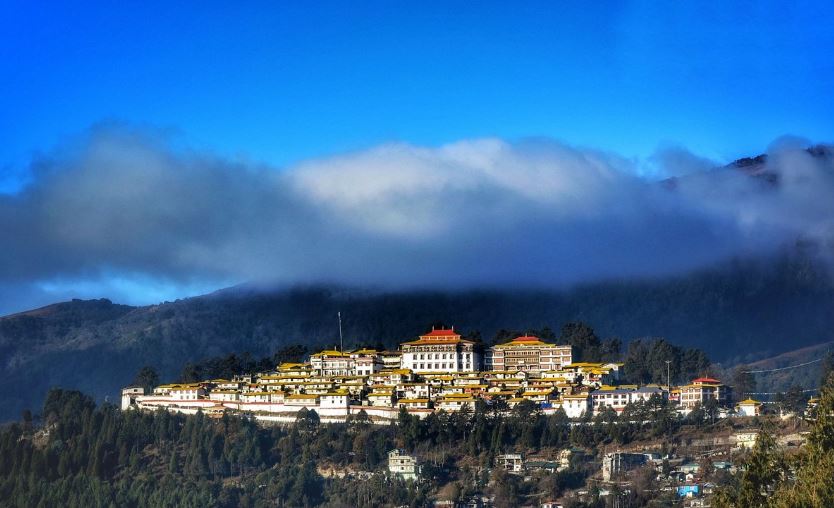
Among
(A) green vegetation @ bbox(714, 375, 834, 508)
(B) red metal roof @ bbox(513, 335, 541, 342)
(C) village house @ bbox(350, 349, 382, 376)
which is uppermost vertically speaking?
(B) red metal roof @ bbox(513, 335, 541, 342)

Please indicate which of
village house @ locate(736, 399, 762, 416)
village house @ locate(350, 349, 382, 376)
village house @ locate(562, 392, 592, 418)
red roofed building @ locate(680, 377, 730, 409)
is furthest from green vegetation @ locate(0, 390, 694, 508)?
village house @ locate(350, 349, 382, 376)

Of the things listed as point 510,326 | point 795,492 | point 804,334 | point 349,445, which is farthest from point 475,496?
point 804,334

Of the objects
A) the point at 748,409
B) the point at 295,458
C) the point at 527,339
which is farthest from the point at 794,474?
the point at 527,339

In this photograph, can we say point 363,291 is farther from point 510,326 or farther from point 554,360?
point 554,360

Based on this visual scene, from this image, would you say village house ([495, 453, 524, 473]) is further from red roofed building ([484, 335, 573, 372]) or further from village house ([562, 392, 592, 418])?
red roofed building ([484, 335, 573, 372])

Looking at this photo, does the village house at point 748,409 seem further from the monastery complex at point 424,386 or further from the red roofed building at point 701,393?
the monastery complex at point 424,386

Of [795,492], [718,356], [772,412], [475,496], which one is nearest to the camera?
[795,492]

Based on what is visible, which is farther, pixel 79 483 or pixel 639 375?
pixel 639 375
